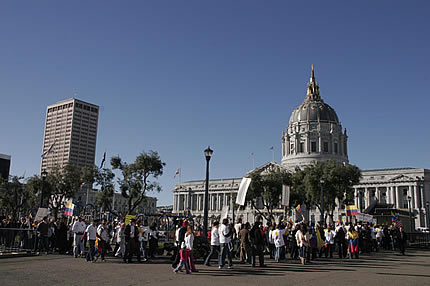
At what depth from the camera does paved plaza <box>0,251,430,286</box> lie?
1302cm

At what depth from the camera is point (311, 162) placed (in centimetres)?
10225

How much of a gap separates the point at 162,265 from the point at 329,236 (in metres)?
10.8

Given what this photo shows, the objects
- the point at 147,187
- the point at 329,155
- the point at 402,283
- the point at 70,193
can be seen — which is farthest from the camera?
the point at 329,155

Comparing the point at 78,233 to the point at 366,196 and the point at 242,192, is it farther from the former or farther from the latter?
the point at 366,196

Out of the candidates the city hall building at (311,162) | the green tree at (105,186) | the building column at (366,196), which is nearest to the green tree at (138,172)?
the green tree at (105,186)

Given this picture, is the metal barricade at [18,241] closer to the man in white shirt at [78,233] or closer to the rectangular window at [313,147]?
the man in white shirt at [78,233]

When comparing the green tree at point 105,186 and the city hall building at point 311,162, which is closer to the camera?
the green tree at point 105,186

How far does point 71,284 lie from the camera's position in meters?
12.2

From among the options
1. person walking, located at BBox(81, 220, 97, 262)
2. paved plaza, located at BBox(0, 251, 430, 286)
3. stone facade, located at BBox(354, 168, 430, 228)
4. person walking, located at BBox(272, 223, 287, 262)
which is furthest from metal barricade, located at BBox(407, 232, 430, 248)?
stone facade, located at BBox(354, 168, 430, 228)

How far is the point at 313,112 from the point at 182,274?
112m

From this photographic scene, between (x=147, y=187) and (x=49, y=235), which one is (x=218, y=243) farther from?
(x=147, y=187)

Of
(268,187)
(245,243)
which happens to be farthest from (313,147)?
(245,243)

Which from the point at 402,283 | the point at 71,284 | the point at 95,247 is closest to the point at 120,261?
the point at 95,247

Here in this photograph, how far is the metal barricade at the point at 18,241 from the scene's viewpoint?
20969 mm
